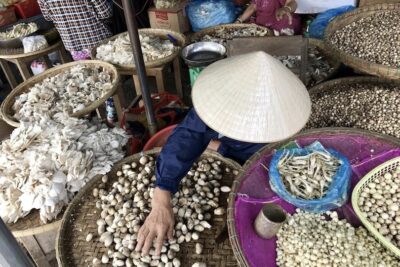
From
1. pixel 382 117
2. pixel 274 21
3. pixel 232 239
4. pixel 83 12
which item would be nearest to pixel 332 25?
pixel 382 117

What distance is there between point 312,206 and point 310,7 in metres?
2.95

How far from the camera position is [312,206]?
1.35 m

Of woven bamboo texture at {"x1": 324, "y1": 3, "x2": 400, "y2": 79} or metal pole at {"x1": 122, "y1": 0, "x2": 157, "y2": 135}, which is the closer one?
metal pole at {"x1": 122, "y1": 0, "x2": 157, "y2": 135}

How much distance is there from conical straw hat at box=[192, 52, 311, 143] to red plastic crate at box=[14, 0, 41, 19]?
418 centimetres

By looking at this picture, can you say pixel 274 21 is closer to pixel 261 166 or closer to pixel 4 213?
pixel 261 166

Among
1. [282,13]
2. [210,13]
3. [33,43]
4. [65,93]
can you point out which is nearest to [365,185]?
[65,93]

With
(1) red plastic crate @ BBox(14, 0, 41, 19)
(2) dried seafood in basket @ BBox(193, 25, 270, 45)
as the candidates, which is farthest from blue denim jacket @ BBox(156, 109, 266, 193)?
(1) red plastic crate @ BBox(14, 0, 41, 19)

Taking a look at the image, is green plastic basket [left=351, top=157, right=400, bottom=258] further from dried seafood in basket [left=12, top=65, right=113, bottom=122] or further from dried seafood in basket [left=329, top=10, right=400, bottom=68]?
dried seafood in basket [left=12, top=65, right=113, bottom=122]

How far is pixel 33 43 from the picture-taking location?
351 centimetres

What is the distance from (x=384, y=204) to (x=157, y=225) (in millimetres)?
928

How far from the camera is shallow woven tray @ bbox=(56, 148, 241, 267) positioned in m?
1.46

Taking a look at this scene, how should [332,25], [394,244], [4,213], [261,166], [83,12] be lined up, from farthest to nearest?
1. [83,12]
2. [332,25]
3. [4,213]
4. [261,166]
5. [394,244]

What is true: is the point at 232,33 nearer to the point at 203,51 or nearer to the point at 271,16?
the point at 271,16

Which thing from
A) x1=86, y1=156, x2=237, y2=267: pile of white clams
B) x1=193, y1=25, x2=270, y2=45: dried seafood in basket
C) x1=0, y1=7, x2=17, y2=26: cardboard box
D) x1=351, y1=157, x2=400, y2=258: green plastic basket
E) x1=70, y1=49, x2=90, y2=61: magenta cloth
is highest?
x1=0, y1=7, x2=17, y2=26: cardboard box
